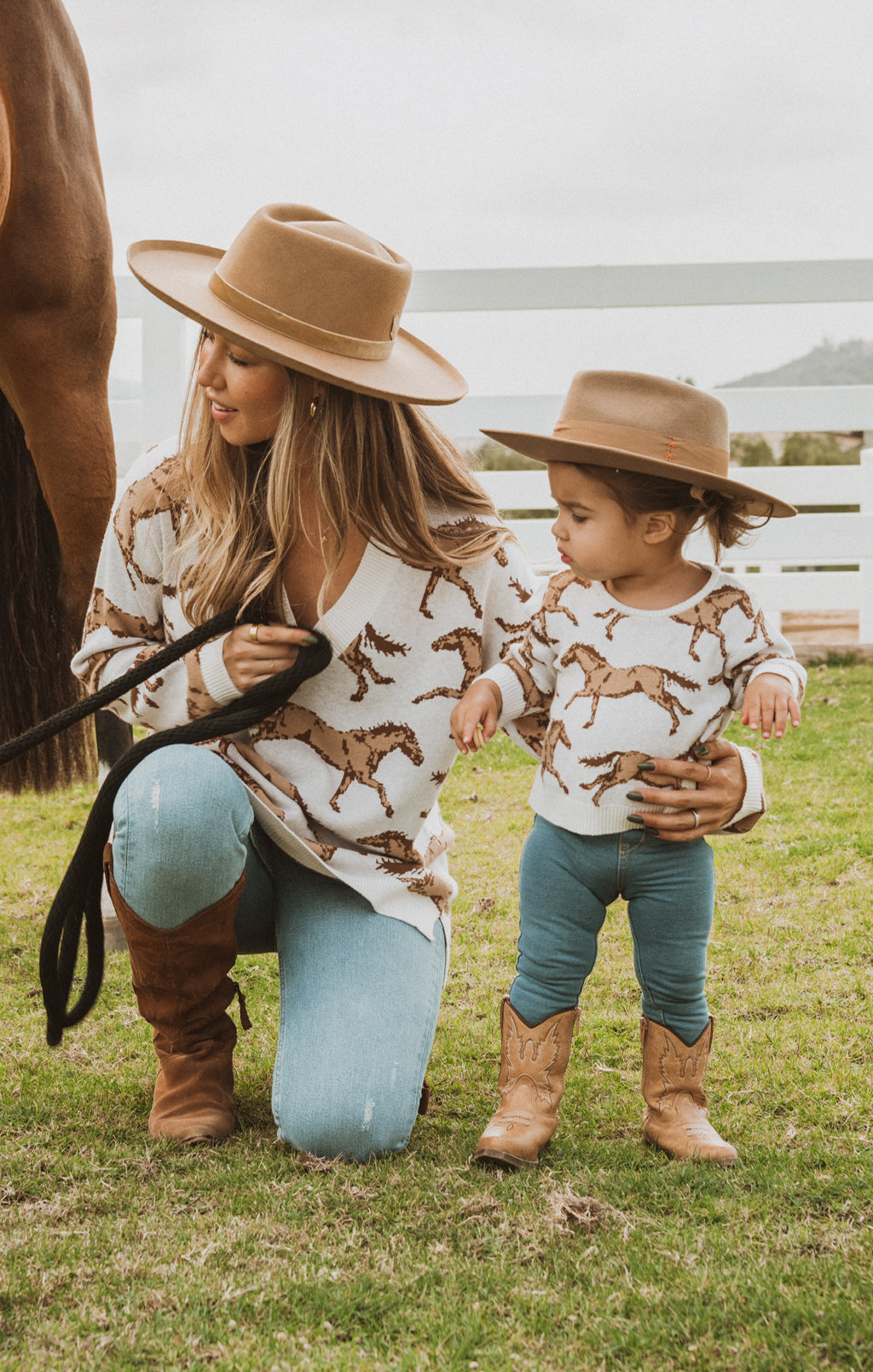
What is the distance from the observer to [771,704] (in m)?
1.53

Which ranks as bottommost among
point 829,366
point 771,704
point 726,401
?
point 829,366

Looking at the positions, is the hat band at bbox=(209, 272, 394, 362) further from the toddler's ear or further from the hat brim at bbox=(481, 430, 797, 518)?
the toddler's ear

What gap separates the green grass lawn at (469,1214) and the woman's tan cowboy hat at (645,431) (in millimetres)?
934

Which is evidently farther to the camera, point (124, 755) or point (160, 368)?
point (160, 368)

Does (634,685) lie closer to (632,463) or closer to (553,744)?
(553,744)

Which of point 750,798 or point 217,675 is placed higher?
point 217,675

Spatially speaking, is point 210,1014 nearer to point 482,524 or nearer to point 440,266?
point 482,524

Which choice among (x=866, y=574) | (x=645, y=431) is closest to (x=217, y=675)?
(x=645, y=431)

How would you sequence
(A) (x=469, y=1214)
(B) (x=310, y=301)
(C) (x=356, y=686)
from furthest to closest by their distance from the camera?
(C) (x=356, y=686) < (B) (x=310, y=301) < (A) (x=469, y=1214)

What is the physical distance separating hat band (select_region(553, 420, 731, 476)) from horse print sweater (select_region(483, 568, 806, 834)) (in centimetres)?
17

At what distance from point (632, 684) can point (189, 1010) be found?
2.72 feet

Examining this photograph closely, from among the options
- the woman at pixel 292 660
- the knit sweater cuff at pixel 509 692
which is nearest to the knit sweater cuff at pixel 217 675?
the woman at pixel 292 660

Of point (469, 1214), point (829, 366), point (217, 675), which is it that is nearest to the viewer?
point (469, 1214)

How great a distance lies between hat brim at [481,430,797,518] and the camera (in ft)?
5.10
